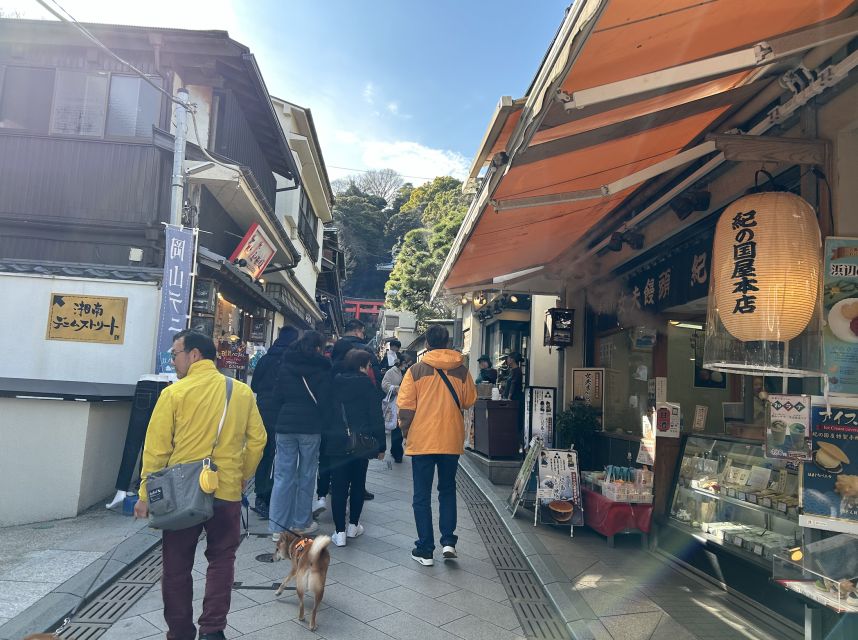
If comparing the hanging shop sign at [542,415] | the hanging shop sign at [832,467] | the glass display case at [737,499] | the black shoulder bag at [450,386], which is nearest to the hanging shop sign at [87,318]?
the black shoulder bag at [450,386]

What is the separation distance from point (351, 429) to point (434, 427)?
1.02 meters

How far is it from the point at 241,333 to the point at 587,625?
11.3 m

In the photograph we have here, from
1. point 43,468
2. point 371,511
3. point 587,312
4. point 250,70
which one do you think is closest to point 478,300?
point 587,312

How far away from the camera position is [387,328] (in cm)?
3734

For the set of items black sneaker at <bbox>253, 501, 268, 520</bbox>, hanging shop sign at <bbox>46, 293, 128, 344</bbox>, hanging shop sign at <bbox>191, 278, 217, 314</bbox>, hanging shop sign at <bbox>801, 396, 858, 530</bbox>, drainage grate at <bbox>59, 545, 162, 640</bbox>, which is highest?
hanging shop sign at <bbox>191, 278, 217, 314</bbox>

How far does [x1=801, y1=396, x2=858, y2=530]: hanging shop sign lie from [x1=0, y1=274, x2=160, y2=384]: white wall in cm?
776

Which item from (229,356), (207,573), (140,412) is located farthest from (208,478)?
(229,356)

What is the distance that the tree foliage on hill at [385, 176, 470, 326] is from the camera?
82.8 ft

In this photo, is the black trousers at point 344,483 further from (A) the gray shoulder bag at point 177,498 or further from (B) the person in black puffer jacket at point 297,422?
(A) the gray shoulder bag at point 177,498

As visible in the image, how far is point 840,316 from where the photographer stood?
361 cm

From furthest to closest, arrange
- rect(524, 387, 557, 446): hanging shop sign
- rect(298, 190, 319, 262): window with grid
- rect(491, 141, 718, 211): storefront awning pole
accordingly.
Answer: rect(298, 190, 319, 262): window with grid, rect(524, 387, 557, 446): hanging shop sign, rect(491, 141, 718, 211): storefront awning pole

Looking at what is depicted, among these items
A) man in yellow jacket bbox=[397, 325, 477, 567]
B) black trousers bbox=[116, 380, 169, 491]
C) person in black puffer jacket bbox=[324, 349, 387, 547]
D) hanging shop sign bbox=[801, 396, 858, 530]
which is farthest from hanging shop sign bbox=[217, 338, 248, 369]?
hanging shop sign bbox=[801, 396, 858, 530]

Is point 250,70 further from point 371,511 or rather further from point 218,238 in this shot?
point 371,511

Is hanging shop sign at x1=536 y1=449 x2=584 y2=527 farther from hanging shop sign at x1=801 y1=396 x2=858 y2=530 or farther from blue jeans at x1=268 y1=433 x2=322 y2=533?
hanging shop sign at x1=801 y1=396 x2=858 y2=530
